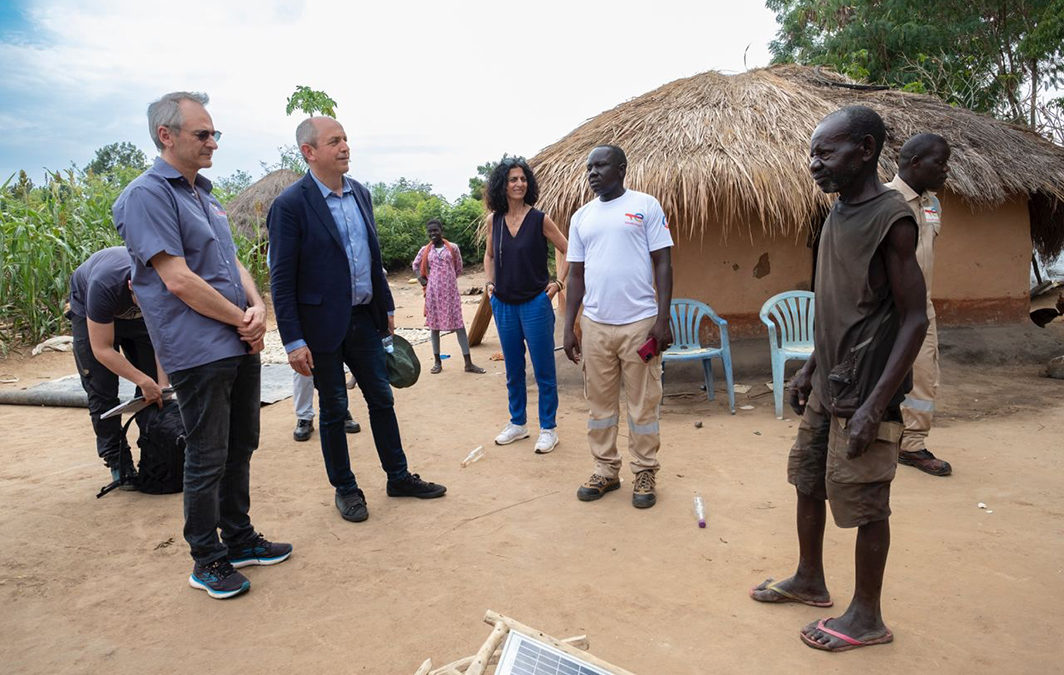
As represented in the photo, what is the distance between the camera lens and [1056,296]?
884 cm

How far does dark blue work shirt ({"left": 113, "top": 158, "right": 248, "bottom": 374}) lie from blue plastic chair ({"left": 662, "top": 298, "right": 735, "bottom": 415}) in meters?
3.62

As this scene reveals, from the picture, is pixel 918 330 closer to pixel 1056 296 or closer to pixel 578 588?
pixel 578 588

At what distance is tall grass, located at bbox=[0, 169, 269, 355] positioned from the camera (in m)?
8.14

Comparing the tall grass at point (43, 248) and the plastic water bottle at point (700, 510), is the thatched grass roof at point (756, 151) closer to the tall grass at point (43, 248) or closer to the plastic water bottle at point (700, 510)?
the plastic water bottle at point (700, 510)

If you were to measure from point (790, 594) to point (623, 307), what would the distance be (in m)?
1.52

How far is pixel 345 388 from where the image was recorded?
345 cm

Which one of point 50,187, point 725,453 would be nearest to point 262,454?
point 725,453

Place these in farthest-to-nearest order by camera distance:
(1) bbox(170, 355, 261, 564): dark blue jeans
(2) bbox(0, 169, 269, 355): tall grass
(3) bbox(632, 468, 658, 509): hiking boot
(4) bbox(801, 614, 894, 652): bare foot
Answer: (2) bbox(0, 169, 269, 355): tall grass
(3) bbox(632, 468, 658, 509): hiking boot
(1) bbox(170, 355, 261, 564): dark blue jeans
(4) bbox(801, 614, 894, 652): bare foot

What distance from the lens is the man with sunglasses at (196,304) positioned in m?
2.52

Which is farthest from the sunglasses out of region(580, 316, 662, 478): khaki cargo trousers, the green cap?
region(580, 316, 662, 478): khaki cargo trousers

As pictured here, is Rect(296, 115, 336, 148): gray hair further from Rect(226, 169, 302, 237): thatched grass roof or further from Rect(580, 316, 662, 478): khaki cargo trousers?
Rect(226, 169, 302, 237): thatched grass roof

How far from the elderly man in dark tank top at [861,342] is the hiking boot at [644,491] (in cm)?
124

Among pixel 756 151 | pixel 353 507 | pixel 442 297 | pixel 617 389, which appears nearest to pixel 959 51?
pixel 756 151

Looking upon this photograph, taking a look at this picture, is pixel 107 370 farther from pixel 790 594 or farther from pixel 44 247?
pixel 44 247
